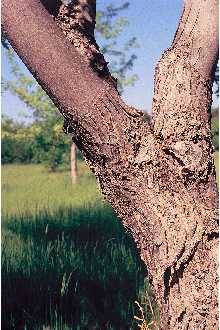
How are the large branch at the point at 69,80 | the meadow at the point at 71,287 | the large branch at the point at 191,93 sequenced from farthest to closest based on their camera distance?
the meadow at the point at 71,287
the large branch at the point at 191,93
the large branch at the point at 69,80

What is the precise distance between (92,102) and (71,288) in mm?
2180

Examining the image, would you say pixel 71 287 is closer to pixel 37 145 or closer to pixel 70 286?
pixel 70 286

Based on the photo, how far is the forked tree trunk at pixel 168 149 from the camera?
232cm

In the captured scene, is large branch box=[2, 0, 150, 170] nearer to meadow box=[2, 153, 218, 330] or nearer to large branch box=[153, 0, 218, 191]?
large branch box=[153, 0, 218, 191]

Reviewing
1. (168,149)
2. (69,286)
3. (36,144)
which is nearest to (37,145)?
(36,144)

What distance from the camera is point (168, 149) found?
7.86 feet

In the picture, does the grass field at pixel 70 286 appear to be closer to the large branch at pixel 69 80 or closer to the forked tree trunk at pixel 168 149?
the forked tree trunk at pixel 168 149

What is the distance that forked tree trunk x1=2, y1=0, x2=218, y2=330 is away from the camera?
232 centimetres

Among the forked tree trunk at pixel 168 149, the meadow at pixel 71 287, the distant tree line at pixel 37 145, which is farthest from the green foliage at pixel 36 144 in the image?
the forked tree trunk at pixel 168 149

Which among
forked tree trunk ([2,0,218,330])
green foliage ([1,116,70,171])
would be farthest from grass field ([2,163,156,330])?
green foliage ([1,116,70,171])

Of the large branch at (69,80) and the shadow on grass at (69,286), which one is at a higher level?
the large branch at (69,80)

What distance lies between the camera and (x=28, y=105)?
13.5 meters

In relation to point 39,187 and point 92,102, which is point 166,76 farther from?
point 39,187

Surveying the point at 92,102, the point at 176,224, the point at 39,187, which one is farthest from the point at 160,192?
the point at 39,187
